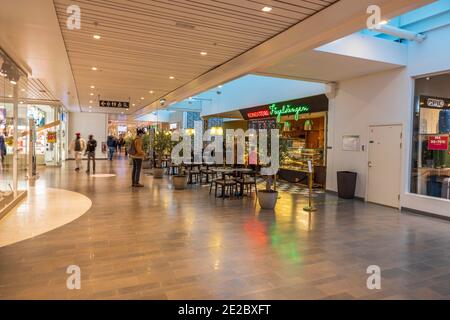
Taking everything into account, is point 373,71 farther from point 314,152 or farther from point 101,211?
point 101,211

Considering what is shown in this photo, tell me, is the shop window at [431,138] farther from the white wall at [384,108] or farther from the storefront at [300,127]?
the storefront at [300,127]

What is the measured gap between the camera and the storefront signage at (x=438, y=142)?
6.43m

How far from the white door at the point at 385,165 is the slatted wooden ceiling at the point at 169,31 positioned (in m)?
3.84

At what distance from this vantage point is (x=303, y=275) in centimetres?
334

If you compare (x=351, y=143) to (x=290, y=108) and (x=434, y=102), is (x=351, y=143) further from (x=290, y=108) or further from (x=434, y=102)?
(x=290, y=108)

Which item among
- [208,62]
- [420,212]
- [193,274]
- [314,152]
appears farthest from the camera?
[314,152]

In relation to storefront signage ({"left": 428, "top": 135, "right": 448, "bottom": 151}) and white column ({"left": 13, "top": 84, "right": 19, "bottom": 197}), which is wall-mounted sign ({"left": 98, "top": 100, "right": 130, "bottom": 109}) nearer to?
white column ({"left": 13, "top": 84, "right": 19, "bottom": 197})

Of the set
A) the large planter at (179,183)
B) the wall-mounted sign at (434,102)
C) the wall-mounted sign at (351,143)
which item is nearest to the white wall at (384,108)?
the wall-mounted sign at (351,143)

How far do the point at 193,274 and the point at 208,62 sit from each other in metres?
5.44

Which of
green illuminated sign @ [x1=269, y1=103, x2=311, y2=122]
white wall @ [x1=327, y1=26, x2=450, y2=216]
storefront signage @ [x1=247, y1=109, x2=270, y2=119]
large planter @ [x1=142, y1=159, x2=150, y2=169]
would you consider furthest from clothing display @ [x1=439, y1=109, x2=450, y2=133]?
large planter @ [x1=142, y1=159, x2=150, y2=169]

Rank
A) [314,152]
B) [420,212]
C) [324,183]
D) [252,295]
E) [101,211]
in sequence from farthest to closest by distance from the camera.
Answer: [314,152], [324,183], [420,212], [101,211], [252,295]
